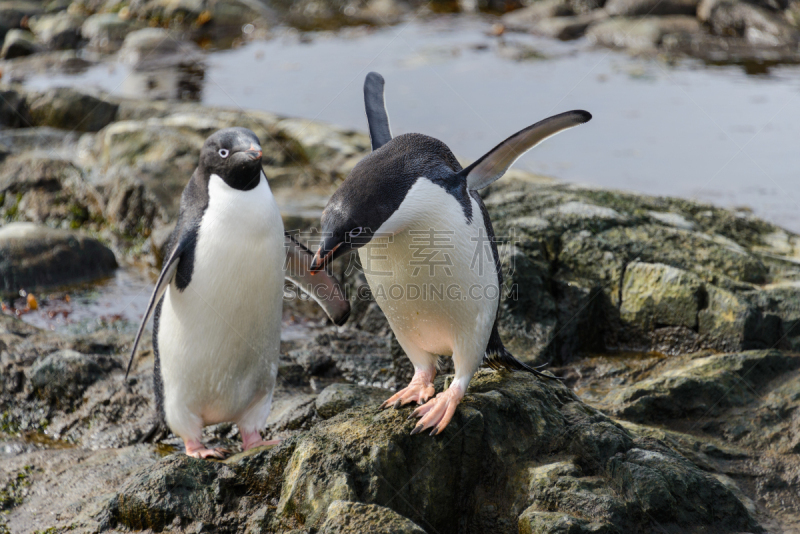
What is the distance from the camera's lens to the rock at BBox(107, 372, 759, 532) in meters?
2.51

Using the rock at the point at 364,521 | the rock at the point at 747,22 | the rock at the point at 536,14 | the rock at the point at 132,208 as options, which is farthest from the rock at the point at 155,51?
the rock at the point at 364,521

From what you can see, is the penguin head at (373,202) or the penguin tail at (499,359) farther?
the penguin tail at (499,359)

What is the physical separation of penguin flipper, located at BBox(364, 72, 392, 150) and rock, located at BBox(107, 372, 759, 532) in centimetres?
128

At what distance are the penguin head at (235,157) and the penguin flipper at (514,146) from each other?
1.04 meters

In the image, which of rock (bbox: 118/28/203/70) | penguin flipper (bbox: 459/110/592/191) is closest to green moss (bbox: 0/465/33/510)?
penguin flipper (bbox: 459/110/592/191)

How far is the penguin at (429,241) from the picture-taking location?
→ 2543 mm

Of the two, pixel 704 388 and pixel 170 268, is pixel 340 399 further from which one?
pixel 704 388

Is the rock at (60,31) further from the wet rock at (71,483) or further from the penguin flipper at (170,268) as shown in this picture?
the penguin flipper at (170,268)

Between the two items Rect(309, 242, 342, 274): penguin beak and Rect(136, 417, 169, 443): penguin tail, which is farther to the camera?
Rect(136, 417, 169, 443): penguin tail

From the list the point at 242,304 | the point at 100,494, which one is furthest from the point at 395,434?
the point at 100,494

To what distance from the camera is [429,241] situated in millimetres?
2701

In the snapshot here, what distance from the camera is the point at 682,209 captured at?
19.0ft

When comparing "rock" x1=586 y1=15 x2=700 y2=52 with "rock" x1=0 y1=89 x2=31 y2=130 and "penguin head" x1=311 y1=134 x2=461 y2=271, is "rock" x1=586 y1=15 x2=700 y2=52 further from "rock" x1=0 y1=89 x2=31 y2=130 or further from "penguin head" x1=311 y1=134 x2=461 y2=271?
"penguin head" x1=311 y1=134 x2=461 y2=271

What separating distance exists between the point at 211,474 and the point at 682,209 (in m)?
4.50
